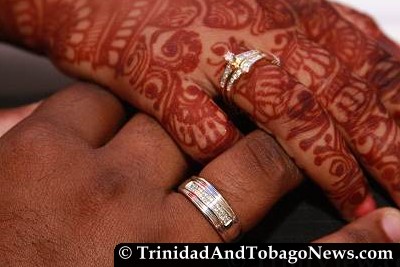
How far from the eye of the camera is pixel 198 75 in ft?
3.34

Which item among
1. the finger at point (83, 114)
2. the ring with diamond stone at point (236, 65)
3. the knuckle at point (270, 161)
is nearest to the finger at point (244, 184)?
the knuckle at point (270, 161)

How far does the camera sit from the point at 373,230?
0.95 meters

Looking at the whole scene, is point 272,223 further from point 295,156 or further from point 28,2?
point 28,2

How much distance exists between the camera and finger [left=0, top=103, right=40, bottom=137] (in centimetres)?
113

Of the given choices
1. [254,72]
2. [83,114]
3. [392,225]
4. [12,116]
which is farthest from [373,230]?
[12,116]

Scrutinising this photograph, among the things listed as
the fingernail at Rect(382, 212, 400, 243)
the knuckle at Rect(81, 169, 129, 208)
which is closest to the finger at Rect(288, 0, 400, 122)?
the fingernail at Rect(382, 212, 400, 243)

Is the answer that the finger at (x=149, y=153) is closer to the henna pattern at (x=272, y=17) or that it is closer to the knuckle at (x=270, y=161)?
the knuckle at (x=270, y=161)

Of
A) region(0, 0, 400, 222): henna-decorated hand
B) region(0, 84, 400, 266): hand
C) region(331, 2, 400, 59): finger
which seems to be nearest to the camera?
region(0, 84, 400, 266): hand

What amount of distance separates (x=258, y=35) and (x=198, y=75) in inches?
6.2

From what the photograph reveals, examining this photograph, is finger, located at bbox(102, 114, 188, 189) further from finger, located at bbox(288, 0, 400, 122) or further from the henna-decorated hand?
finger, located at bbox(288, 0, 400, 122)

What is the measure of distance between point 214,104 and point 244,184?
16 cm

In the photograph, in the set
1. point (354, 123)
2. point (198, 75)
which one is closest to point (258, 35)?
point (198, 75)

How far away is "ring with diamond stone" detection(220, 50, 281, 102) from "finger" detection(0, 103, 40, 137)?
0.44 meters

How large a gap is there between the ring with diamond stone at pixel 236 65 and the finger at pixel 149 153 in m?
0.15
